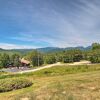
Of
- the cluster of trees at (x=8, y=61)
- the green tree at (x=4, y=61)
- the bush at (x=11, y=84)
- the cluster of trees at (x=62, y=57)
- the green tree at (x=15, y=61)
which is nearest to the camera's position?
the bush at (x=11, y=84)

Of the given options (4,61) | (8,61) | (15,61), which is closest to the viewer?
(4,61)

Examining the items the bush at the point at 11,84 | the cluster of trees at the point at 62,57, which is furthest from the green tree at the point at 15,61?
the bush at the point at 11,84

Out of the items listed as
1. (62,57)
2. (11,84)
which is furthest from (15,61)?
(11,84)

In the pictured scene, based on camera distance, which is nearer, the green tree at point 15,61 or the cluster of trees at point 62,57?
the cluster of trees at point 62,57

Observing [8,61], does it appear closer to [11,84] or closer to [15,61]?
[15,61]

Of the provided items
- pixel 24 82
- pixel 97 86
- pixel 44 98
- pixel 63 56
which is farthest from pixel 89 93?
pixel 63 56

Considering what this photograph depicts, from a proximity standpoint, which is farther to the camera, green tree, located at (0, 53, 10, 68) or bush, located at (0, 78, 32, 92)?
green tree, located at (0, 53, 10, 68)

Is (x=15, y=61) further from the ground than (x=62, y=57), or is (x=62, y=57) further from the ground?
(x=62, y=57)

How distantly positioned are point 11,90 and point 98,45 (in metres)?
121

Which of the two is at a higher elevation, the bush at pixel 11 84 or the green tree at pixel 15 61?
the green tree at pixel 15 61

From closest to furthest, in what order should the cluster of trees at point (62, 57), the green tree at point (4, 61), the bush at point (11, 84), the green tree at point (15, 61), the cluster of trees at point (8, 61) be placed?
the bush at point (11, 84) → the cluster of trees at point (62, 57) → the green tree at point (4, 61) → the cluster of trees at point (8, 61) → the green tree at point (15, 61)

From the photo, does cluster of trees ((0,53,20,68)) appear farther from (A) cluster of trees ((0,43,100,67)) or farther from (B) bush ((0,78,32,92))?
(B) bush ((0,78,32,92))

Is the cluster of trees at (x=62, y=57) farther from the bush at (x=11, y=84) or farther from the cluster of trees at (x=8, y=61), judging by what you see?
the bush at (x=11, y=84)

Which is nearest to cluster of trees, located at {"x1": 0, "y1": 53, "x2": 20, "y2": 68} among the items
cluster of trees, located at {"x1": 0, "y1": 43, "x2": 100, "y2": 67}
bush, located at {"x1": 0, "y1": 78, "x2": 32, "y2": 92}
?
cluster of trees, located at {"x1": 0, "y1": 43, "x2": 100, "y2": 67}
